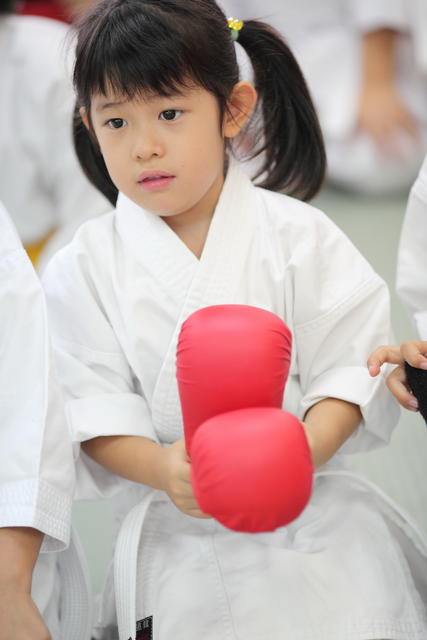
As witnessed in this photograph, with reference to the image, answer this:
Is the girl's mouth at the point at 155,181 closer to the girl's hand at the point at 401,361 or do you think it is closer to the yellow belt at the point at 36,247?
the girl's hand at the point at 401,361

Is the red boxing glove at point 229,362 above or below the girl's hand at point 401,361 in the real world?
above

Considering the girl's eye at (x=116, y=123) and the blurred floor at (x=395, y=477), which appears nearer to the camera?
the girl's eye at (x=116, y=123)

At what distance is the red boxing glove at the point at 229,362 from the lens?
3.19 ft

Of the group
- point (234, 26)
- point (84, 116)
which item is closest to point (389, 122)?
point (234, 26)

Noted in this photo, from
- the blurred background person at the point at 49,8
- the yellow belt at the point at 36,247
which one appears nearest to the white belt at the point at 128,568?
the yellow belt at the point at 36,247

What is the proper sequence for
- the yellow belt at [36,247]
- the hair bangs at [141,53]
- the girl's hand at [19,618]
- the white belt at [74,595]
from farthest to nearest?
the yellow belt at [36,247] < the white belt at [74,595] < the hair bangs at [141,53] < the girl's hand at [19,618]

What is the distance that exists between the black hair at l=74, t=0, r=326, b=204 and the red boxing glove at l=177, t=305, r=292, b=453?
0.37m

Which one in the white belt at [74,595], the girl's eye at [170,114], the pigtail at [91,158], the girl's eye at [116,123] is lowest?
the white belt at [74,595]

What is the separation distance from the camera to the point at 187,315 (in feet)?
4.17

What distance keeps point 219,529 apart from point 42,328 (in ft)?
1.30

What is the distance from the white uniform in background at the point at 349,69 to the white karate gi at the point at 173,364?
1782 millimetres

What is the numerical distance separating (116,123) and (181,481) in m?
0.50

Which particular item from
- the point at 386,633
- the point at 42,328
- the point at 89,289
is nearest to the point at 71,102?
the point at 89,289

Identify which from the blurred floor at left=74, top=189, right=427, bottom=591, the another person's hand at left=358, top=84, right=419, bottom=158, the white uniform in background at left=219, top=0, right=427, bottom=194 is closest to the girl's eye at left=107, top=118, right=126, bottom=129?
the blurred floor at left=74, top=189, right=427, bottom=591
